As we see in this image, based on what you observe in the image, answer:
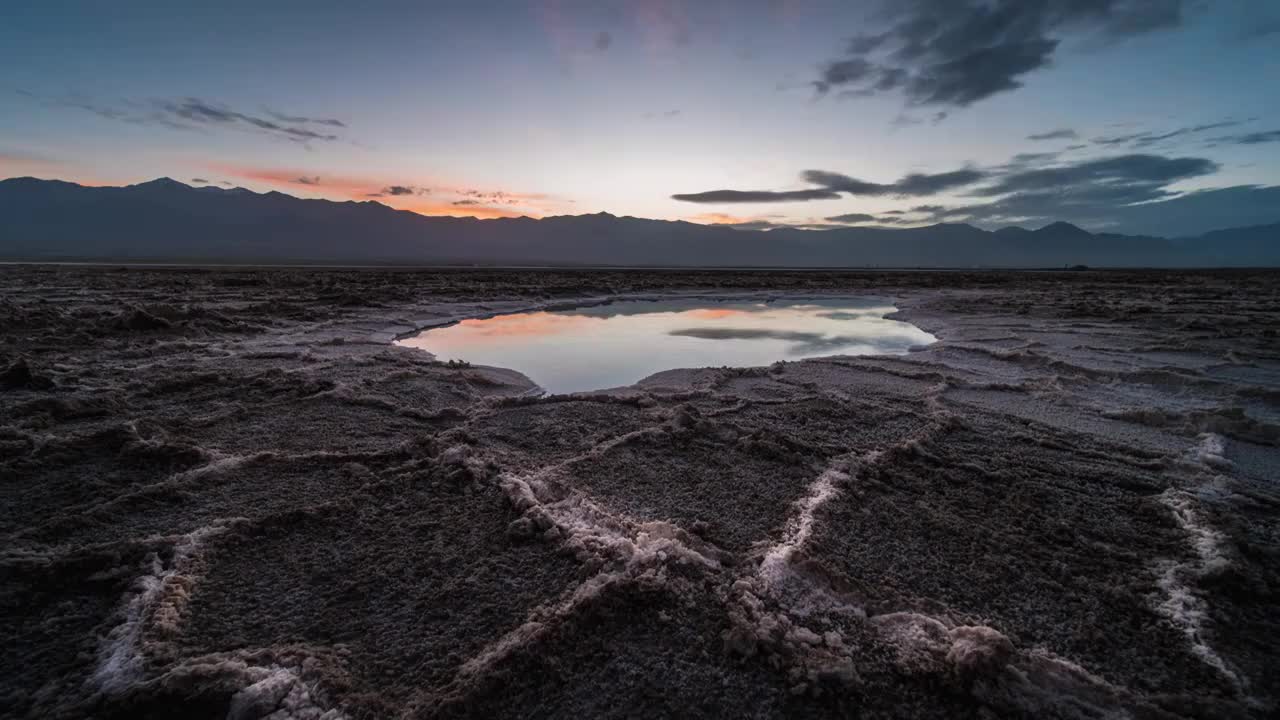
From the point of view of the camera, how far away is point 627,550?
2609 mm

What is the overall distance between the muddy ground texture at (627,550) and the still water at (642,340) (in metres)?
1.86

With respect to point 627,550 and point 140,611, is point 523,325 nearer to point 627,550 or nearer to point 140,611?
point 627,550

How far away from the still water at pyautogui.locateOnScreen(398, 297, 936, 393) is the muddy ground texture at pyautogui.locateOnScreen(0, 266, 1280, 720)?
1.86m

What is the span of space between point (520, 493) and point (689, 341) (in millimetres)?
6944

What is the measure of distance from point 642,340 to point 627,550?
7525 mm

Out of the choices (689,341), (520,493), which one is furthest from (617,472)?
(689,341)

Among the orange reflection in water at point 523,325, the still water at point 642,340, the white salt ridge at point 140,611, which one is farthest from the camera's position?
the orange reflection in water at point 523,325

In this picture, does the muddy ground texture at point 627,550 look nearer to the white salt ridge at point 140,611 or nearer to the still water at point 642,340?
the white salt ridge at point 140,611

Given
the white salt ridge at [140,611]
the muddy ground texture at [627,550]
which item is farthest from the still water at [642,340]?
the white salt ridge at [140,611]

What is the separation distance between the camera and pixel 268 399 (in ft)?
16.9

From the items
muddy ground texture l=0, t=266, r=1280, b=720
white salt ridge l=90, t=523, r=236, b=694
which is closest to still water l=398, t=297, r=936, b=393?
muddy ground texture l=0, t=266, r=1280, b=720

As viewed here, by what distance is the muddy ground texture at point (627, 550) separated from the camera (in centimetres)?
186

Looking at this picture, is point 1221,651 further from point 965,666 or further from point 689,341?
point 689,341

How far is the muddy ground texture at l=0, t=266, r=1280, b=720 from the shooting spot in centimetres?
186
